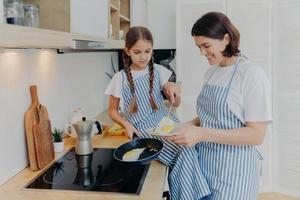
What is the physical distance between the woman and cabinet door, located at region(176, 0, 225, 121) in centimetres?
146

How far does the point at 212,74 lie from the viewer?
55.2 inches

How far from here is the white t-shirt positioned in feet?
3.86

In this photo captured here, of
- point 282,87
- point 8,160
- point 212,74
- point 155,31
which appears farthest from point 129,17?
point 8,160

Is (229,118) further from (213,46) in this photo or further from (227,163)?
(213,46)

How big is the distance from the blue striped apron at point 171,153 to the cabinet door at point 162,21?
1.55 metres

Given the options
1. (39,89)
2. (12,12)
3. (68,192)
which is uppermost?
(12,12)

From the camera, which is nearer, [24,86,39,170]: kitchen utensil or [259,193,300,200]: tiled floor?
[24,86,39,170]: kitchen utensil

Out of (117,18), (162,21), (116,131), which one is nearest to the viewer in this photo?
(116,131)

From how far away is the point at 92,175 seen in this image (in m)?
1.37

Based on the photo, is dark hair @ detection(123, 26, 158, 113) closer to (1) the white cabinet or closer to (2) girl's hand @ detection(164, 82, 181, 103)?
(2) girl's hand @ detection(164, 82, 181, 103)

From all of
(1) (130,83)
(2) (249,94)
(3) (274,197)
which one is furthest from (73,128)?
(3) (274,197)

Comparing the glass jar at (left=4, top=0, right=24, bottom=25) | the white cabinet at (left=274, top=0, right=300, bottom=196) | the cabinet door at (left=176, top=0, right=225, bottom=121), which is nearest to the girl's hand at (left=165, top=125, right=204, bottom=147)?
the glass jar at (left=4, top=0, right=24, bottom=25)

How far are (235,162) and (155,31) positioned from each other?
218cm

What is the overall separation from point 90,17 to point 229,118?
0.81 m
